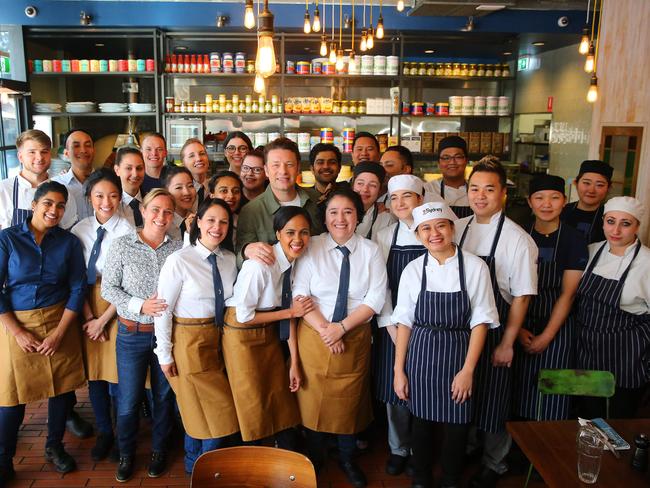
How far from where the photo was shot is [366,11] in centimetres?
676

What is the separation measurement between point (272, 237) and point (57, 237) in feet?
3.88

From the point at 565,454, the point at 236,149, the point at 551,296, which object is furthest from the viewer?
the point at 236,149

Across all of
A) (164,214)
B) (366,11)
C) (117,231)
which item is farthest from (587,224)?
(366,11)

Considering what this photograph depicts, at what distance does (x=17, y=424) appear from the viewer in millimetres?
3145

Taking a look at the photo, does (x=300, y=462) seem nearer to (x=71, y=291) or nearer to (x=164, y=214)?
(x=164, y=214)

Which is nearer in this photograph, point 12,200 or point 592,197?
point 12,200

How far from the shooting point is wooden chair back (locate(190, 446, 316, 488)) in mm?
1850

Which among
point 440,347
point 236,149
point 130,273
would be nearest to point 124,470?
point 130,273

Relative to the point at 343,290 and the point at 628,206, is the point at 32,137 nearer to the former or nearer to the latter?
the point at 343,290

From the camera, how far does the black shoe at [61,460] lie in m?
3.26

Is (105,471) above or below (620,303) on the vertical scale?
below

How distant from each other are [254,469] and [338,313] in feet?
3.77

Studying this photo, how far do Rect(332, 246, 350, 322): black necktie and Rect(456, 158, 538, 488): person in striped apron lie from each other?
0.64 m

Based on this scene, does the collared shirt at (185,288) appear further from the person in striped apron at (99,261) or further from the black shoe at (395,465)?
the black shoe at (395,465)
